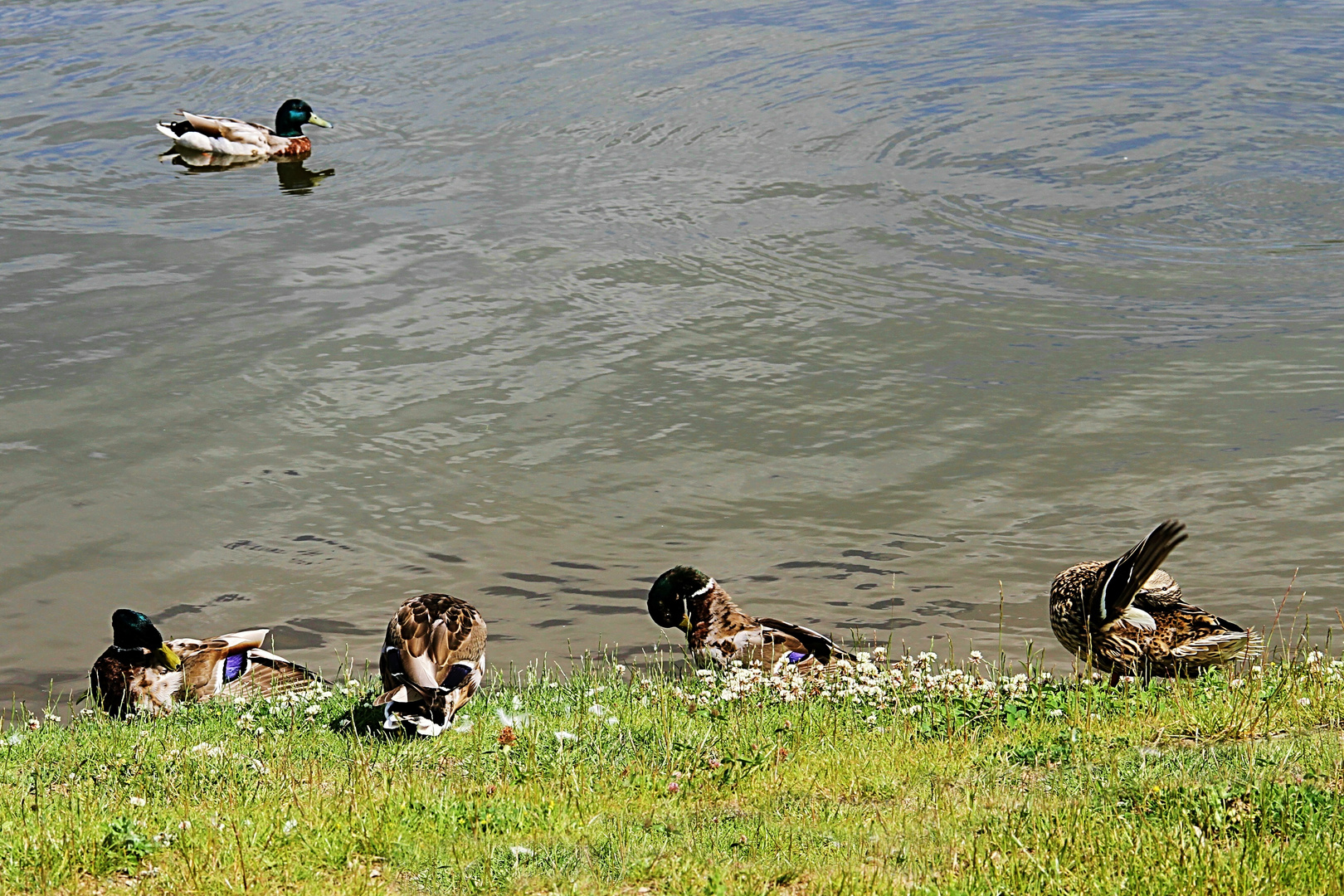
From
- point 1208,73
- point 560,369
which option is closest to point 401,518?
point 560,369

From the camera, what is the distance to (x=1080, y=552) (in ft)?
38.3

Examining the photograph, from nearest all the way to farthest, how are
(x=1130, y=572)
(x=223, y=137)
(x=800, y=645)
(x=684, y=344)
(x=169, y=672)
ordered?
(x=1130, y=572)
(x=169, y=672)
(x=800, y=645)
(x=684, y=344)
(x=223, y=137)

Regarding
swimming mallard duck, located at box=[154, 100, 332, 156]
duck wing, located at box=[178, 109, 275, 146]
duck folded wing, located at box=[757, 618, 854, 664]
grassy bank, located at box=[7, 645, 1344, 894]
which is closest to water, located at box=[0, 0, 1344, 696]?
swimming mallard duck, located at box=[154, 100, 332, 156]

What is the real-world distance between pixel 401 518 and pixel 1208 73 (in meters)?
20.3

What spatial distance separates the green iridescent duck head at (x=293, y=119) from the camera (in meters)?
25.4

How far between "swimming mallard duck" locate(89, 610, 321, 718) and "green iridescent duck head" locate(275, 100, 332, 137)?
697 inches

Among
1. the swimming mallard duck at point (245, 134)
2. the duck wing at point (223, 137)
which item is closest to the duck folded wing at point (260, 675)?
the swimming mallard duck at point (245, 134)

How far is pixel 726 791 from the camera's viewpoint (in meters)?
6.81

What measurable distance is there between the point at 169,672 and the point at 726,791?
4.97m

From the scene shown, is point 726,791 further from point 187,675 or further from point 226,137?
point 226,137

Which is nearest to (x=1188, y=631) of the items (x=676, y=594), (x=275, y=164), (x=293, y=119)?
(x=676, y=594)

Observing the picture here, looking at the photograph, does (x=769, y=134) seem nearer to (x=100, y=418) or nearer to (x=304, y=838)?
(x=100, y=418)

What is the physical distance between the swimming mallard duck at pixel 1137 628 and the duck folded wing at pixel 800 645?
→ 1.64 m

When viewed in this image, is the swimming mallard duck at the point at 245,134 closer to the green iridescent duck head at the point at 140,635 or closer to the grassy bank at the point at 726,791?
the green iridescent duck head at the point at 140,635
